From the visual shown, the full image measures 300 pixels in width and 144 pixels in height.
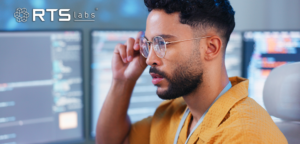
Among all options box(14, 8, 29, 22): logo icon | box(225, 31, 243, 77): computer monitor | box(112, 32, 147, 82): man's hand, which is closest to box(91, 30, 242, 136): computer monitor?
box(14, 8, 29, 22): logo icon

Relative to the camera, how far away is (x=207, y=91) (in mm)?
977

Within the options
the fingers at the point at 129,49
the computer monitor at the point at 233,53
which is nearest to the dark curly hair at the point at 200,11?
the fingers at the point at 129,49

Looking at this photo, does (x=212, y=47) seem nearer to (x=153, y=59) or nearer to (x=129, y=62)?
(x=153, y=59)

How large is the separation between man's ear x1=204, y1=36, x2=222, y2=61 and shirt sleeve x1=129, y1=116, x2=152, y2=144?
530 millimetres

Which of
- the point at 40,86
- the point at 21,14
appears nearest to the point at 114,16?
the point at 21,14

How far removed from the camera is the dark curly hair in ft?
3.03

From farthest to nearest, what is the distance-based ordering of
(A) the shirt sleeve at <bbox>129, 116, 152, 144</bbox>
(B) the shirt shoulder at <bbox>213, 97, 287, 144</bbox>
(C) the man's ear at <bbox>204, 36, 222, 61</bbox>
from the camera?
1. (A) the shirt sleeve at <bbox>129, 116, 152, 144</bbox>
2. (C) the man's ear at <bbox>204, 36, 222, 61</bbox>
3. (B) the shirt shoulder at <bbox>213, 97, 287, 144</bbox>

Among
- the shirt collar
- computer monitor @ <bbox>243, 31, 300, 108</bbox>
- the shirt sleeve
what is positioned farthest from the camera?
computer monitor @ <bbox>243, 31, 300, 108</bbox>

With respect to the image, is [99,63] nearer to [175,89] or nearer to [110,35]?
[110,35]

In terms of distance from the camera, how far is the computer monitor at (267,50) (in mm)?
2053

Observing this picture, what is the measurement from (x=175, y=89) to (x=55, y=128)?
117cm

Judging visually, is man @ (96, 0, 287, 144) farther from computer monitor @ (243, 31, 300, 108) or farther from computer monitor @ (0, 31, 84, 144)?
computer monitor @ (243, 31, 300, 108)

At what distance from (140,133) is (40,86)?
855mm

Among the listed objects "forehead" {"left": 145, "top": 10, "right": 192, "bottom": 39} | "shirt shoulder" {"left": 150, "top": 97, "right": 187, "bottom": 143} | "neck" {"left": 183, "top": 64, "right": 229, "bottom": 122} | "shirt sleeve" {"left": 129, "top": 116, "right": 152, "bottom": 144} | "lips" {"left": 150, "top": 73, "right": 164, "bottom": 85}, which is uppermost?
"forehead" {"left": 145, "top": 10, "right": 192, "bottom": 39}
